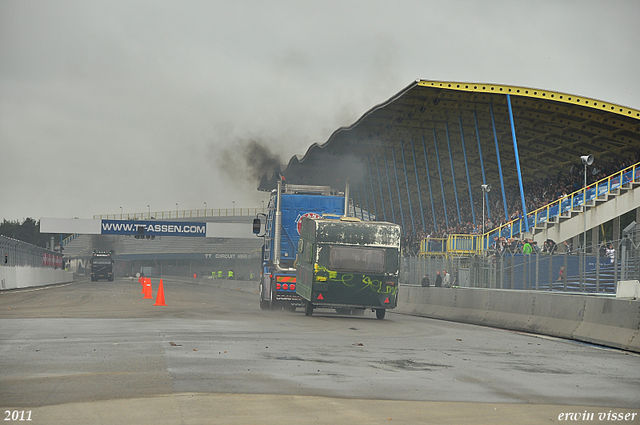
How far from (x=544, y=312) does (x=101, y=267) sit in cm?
6902

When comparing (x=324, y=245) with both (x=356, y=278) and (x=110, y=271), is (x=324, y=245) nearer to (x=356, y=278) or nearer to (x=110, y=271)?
(x=356, y=278)

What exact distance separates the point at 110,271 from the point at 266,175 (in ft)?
125

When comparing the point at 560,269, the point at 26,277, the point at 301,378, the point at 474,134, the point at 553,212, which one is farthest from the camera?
the point at 26,277

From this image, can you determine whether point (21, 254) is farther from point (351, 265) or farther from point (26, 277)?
point (351, 265)

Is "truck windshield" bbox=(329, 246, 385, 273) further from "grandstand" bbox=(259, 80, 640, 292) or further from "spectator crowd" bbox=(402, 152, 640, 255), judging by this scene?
"spectator crowd" bbox=(402, 152, 640, 255)

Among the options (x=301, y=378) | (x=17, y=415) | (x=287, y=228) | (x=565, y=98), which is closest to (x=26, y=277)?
(x=287, y=228)

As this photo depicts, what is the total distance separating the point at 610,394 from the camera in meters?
8.70

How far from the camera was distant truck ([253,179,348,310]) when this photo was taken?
2561cm

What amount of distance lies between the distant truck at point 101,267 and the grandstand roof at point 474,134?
30.6 metres

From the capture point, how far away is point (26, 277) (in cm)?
5047

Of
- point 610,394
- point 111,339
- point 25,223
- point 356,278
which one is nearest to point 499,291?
point 356,278

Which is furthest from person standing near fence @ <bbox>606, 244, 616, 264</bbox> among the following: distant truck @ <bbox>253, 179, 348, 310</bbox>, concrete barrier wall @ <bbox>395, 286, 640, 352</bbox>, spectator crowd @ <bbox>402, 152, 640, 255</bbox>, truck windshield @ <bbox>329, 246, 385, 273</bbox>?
spectator crowd @ <bbox>402, 152, 640, 255</bbox>

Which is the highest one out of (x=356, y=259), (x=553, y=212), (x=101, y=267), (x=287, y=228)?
(x=553, y=212)

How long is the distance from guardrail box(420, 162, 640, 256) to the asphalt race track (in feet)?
69.4
